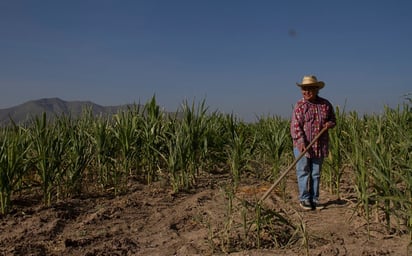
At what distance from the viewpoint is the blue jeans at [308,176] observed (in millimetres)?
4098

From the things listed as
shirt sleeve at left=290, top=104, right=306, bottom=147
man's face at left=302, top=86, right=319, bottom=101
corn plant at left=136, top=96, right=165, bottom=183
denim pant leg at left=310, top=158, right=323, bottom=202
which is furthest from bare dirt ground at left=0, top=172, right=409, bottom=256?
man's face at left=302, top=86, right=319, bottom=101

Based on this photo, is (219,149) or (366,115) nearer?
(219,149)

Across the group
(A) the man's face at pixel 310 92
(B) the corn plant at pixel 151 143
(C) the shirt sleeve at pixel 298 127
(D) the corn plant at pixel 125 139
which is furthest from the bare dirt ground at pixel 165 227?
(A) the man's face at pixel 310 92

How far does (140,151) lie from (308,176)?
2413 mm

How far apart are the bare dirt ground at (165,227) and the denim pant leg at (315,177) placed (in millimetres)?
180

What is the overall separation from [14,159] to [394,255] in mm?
3437

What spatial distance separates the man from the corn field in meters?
0.29

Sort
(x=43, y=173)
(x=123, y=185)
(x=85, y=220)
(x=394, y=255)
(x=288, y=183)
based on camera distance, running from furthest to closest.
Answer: (x=288, y=183) → (x=123, y=185) → (x=43, y=173) → (x=85, y=220) → (x=394, y=255)

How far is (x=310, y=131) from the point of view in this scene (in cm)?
406

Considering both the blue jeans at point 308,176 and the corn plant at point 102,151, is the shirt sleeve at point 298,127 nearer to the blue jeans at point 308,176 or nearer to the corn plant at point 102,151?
the blue jeans at point 308,176

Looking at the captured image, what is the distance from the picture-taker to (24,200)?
4.40 m

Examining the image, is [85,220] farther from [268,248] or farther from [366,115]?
[366,115]

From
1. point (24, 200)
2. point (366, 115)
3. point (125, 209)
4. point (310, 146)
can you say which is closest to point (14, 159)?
point (24, 200)

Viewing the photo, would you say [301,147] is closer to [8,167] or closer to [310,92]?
[310,92]
